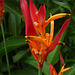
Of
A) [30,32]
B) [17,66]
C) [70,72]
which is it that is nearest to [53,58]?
[70,72]

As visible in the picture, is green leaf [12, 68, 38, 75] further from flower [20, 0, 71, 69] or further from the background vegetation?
flower [20, 0, 71, 69]

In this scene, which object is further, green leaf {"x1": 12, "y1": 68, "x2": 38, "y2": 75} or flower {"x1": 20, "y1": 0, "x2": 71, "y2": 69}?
green leaf {"x1": 12, "y1": 68, "x2": 38, "y2": 75}

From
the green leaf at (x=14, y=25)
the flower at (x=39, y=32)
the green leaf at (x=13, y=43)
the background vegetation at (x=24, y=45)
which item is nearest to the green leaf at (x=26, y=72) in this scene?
the background vegetation at (x=24, y=45)

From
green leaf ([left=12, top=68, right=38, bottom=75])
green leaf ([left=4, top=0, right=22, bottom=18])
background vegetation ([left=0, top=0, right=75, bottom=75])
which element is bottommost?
green leaf ([left=12, top=68, right=38, bottom=75])

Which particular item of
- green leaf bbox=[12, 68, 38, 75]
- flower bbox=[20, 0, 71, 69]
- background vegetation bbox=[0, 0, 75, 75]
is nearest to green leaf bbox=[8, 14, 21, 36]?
background vegetation bbox=[0, 0, 75, 75]

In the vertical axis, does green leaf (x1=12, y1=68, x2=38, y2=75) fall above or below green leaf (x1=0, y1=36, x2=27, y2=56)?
below

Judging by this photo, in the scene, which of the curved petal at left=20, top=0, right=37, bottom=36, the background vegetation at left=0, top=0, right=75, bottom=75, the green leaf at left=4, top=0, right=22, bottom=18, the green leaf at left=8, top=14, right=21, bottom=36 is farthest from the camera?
the green leaf at left=8, top=14, right=21, bottom=36

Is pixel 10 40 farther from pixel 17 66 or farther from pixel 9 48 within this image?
pixel 17 66

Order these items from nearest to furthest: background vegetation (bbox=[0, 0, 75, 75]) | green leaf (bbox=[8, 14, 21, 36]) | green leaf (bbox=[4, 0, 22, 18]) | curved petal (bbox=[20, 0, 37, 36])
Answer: curved petal (bbox=[20, 0, 37, 36]) → background vegetation (bbox=[0, 0, 75, 75]) → green leaf (bbox=[4, 0, 22, 18]) → green leaf (bbox=[8, 14, 21, 36])

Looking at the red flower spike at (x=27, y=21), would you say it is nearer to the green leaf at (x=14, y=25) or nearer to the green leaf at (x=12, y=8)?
the green leaf at (x=12, y=8)

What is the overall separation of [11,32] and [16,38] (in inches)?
9.6

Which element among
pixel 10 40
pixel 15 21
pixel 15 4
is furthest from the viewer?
pixel 15 21

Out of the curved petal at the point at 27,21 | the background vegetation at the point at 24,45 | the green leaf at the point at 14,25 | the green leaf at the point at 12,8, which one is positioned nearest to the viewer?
the curved petal at the point at 27,21

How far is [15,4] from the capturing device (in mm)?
1073
